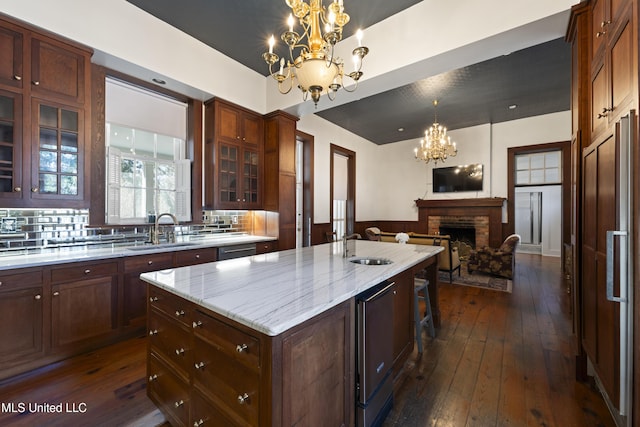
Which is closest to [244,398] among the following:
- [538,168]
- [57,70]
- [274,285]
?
[274,285]

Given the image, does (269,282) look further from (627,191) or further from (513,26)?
(513,26)

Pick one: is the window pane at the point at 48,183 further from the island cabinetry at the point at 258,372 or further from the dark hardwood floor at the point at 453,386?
the island cabinetry at the point at 258,372

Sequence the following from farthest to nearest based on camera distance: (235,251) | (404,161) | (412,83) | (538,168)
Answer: (404,161), (538,168), (412,83), (235,251)

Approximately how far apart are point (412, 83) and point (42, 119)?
183 inches

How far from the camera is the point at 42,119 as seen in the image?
7.81 feet

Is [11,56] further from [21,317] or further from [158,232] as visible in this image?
[21,317]

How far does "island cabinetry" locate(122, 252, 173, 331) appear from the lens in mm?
2662

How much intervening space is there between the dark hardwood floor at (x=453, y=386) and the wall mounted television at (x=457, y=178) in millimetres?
4540

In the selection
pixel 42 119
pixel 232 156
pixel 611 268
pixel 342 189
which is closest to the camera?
pixel 611 268

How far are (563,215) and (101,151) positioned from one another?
27.5ft

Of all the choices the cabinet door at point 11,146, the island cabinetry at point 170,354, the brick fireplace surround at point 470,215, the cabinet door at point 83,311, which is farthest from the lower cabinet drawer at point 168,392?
the brick fireplace surround at point 470,215

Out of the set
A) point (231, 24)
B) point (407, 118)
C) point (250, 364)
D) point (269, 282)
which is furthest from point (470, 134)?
point (250, 364)

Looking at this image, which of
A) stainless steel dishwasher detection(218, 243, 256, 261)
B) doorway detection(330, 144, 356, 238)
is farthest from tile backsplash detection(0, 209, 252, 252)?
doorway detection(330, 144, 356, 238)

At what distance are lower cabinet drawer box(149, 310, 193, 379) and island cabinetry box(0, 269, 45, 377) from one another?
1353 mm
